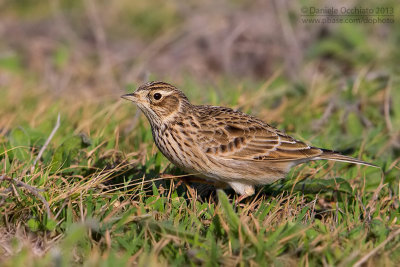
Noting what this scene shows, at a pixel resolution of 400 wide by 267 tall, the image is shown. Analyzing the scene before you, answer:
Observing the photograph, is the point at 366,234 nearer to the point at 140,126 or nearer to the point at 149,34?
the point at 140,126

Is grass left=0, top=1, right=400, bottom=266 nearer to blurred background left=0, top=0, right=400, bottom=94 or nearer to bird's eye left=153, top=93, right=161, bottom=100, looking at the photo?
blurred background left=0, top=0, right=400, bottom=94

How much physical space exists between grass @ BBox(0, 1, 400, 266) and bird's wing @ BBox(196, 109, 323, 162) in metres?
0.37

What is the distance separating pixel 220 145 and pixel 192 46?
599 cm

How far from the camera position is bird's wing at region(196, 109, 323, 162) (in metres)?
5.36

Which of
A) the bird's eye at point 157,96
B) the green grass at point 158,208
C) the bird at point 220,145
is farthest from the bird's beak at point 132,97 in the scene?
the green grass at point 158,208

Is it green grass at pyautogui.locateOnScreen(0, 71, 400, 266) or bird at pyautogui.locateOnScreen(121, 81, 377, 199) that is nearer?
green grass at pyautogui.locateOnScreen(0, 71, 400, 266)

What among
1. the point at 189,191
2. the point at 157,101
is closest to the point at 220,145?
the point at 189,191

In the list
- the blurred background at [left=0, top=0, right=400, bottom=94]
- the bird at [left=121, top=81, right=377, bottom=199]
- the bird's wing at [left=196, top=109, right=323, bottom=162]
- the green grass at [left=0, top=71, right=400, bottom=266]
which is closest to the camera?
the green grass at [left=0, top=71, right=400, bottom=266]

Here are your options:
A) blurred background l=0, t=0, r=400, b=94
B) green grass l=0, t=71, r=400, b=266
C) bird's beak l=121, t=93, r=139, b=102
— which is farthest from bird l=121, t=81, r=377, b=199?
blurred background l=0, t=0, r=400, b=94

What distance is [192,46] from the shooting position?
11.1 meters


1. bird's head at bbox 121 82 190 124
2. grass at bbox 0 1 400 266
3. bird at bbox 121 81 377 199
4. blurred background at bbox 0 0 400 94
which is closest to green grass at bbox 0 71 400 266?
grass at bbox 0 1 400 266

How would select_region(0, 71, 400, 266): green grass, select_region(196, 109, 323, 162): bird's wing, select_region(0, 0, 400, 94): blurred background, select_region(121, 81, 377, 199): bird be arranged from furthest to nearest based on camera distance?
1. select_region(0, 0, 400, 94): blurred background
2. select_region(196, 109, 323, 162): bird's wing
3. select_region(121, 81, 377, 199): bird
4. select_region(0, 71, 400, 266): green grass

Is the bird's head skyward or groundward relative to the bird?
skyward

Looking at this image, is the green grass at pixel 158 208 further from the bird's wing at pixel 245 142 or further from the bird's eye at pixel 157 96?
the bird's eye at pixel 157 96
